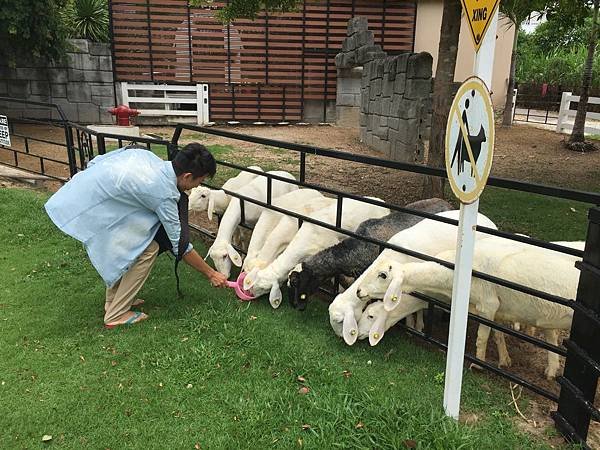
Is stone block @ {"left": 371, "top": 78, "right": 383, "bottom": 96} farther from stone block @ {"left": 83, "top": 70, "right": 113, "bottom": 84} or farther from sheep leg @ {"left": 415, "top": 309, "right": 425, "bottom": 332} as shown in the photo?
sheep leg @ {"left": 415, "top": 309, "right": 425, "bottom": 332}

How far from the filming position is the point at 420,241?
3.70m

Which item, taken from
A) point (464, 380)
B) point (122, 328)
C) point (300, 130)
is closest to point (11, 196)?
point (122, 328)

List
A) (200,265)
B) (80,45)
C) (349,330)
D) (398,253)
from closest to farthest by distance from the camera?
(349,330), (398,253), (200,265), (80,45)

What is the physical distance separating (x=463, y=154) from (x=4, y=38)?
38.1 ft

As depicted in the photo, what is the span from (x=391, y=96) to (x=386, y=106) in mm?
345

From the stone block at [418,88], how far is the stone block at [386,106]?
1106 mm

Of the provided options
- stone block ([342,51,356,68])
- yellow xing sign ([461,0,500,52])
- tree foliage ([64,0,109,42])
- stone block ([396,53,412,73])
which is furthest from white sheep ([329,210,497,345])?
tree foliage ([64,0,109,42])

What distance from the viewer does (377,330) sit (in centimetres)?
338

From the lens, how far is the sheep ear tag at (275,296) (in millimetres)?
4082

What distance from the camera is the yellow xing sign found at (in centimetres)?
218

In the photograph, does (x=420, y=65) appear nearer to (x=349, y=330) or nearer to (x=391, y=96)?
(x=391, y=96)

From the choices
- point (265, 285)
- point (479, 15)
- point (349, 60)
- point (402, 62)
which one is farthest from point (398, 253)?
point (349, 60)

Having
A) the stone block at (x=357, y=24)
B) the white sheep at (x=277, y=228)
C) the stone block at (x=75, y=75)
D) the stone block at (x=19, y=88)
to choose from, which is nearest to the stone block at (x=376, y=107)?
the stone block at (x=357, y=24)

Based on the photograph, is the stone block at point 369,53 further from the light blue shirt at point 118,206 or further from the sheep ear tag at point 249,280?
the light blue shirt at point 118,206
